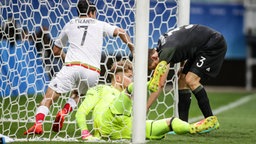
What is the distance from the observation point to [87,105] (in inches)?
290

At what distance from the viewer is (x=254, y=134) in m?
8.01

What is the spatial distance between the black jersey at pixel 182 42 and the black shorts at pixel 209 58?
0.04 metres

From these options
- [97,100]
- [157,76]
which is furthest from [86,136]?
[157,76]

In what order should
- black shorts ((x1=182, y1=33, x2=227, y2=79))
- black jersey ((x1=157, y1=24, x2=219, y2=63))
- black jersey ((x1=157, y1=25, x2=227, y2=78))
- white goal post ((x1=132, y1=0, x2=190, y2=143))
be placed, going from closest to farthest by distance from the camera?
white goal post ((x1=132, y1=0, x2=190, y2=143))
black jersey ((x1=157, y1=24, x2=219, y2=63))
black jersey ((x1=157, y1=25, x2=227, y2=78))
black shorts ((x1=182, y1=33, x2=227, y2=79))

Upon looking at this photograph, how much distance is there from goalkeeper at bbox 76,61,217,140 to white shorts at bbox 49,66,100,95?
0.78 feet

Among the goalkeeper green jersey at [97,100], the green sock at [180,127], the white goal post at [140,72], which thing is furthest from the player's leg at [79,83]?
the green sock at [180,127]

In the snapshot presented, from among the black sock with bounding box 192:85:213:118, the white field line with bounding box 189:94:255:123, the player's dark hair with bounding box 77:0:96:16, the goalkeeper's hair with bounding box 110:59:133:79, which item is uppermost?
the player's dark hair with bounding box 77:0:96:16

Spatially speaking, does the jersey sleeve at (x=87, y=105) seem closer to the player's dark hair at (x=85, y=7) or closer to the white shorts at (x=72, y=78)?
the white shorts at (x=72, y=78)

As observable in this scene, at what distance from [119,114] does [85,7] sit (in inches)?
51.3

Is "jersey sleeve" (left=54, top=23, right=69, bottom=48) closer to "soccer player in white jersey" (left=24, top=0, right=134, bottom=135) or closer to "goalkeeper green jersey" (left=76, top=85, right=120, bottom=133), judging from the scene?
"soccer player in white jersey" (left=24, top=0, right=134, bottom=135)

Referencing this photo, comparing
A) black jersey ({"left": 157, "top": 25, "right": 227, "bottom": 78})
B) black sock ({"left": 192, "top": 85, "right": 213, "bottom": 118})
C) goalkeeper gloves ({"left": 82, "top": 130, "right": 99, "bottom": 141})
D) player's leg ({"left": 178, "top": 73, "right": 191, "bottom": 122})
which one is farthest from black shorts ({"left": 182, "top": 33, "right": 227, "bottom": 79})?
goalkeeper gloves ({"left": 82, "top": 130, "right": 99, "bottom": 141})

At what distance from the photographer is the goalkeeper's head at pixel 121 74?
744cm

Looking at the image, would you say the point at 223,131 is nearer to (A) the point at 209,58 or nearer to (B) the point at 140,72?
(A) the point at 209,58

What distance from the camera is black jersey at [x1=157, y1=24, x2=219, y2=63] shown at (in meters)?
7.40
